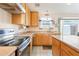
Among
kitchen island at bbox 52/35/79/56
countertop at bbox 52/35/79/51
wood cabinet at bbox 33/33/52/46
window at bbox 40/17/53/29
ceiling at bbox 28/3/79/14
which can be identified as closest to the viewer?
kitchen island at bbox 52/35/79/56

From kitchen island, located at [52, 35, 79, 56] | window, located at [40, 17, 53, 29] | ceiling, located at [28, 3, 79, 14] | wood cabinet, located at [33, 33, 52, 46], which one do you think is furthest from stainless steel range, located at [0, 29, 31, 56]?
window, located at [40, 17, 53, 29]

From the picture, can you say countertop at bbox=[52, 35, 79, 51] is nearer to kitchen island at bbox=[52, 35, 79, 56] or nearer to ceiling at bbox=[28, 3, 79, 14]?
kitchen island at bbox=[52, 35, 79, 56]

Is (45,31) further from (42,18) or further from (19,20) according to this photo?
(19,20)

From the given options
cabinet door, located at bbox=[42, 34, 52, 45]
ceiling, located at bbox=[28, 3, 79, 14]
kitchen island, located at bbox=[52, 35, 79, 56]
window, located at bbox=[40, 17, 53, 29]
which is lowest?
cabinet door, located at bbox=[42, 34, 52, 45]

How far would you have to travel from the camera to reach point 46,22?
8492 millimetres

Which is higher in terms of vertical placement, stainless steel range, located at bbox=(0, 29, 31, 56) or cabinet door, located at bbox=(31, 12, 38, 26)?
cabinet door, located at bbox=(31, 12, 38, 26)

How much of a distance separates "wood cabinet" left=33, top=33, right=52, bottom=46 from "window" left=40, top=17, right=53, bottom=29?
93 centimetres

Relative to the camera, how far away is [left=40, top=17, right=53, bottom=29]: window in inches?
331

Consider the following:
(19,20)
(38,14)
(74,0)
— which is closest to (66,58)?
(74,0)

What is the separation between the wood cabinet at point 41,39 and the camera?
300 inches

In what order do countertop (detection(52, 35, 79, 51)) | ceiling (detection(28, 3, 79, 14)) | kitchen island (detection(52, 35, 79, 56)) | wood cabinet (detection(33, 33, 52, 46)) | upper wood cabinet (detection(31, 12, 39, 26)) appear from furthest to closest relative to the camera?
1. upper wood cabinet (detection(31, 12, 39, 26))
2. wood cabinet (detection(33, 33, 52, 46))
3. ceiling (detection(28, 3, 79, 14))
4. countertop (detection(52, 35, 79, 51))
5. kitchen island (detection(52, 35, 79, 56))

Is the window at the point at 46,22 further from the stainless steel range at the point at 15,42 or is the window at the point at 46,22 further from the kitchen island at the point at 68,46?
the stainless steel range at the point at 15,42

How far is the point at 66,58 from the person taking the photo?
0.82 m

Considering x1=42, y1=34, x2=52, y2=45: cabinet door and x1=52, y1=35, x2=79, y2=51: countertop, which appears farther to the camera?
x1=42, y1=34, x2=52, y2=45: cabinet door
